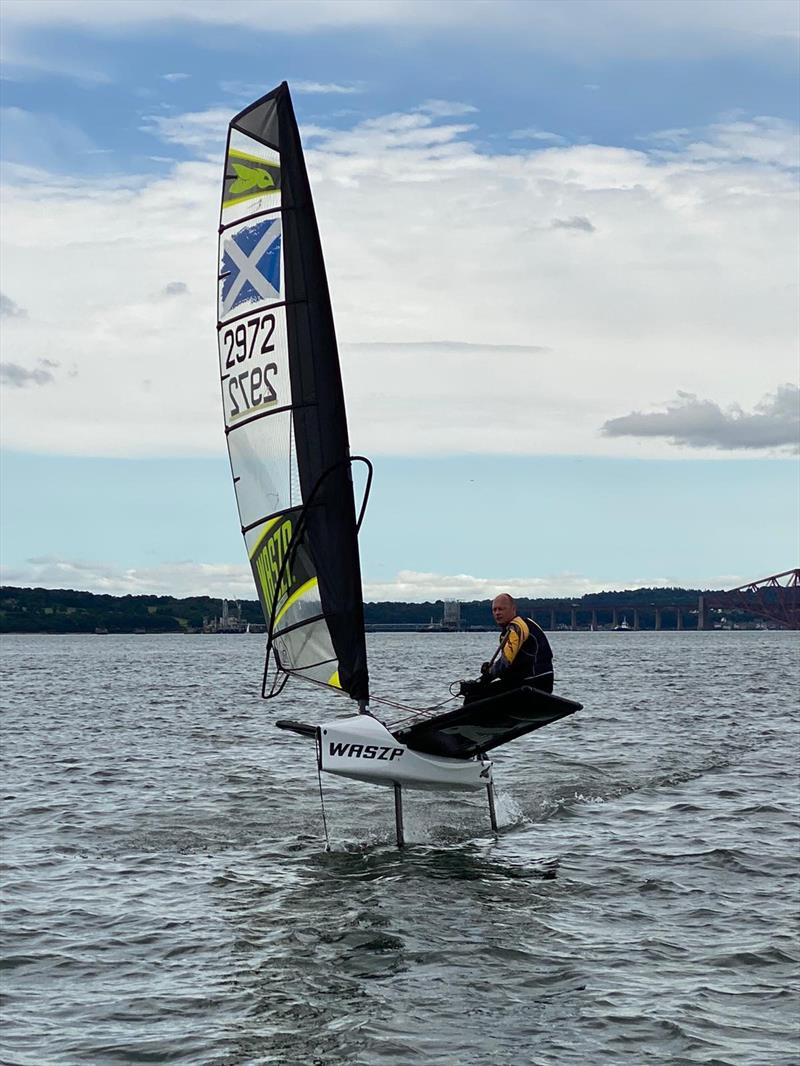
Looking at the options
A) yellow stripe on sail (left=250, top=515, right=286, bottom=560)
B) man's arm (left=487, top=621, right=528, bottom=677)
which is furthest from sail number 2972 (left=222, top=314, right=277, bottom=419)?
man's arm (left=487, top=621, right=528, bottom=677)

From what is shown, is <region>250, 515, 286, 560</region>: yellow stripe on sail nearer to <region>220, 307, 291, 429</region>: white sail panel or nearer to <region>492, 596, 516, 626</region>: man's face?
<region>220, 307, 291, 429</region>: white sail panel

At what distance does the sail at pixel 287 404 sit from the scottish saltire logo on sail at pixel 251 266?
0.01m

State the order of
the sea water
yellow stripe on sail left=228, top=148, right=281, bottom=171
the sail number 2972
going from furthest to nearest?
yellow stripe on sail left=228, top=148, right=281, bottom=171, the sail number 2972, the sea water

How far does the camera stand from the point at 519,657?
13297mm

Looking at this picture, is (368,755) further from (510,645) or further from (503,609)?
(503,609)

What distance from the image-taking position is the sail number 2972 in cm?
1452

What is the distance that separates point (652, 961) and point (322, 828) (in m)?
6.91

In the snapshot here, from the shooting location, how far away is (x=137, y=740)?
29812mm

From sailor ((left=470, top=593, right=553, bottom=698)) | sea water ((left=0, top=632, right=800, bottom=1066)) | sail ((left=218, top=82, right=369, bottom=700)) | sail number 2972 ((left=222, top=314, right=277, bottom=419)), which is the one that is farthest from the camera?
sail number 2972 ((left=222, top=314, right=277, bottom=419))

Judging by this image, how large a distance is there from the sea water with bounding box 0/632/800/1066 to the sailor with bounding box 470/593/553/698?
1.96 metres

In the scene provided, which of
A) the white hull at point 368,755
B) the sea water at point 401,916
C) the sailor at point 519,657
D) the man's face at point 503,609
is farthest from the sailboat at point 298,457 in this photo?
the sea water at point 401,916

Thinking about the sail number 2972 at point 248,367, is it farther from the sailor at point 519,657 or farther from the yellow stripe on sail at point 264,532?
the sailor at point 519,657

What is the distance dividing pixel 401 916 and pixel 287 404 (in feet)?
17.8

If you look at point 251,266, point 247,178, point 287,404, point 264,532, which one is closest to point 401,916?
point 264,532
